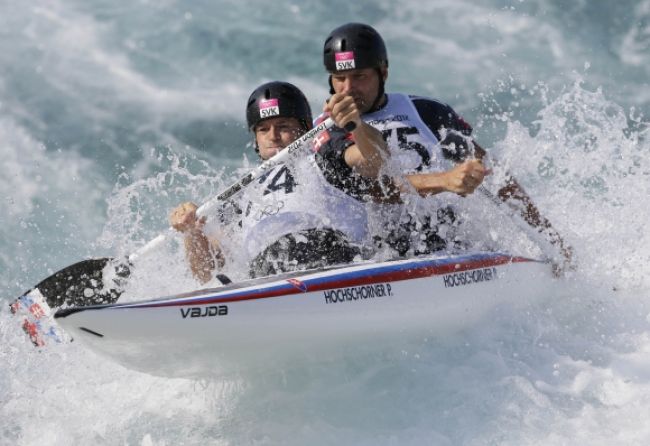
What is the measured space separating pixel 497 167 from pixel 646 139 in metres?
3.79

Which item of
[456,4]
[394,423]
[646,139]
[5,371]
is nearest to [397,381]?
[394,423]

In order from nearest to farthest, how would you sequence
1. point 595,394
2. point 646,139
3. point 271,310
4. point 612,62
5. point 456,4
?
1. point 271,310
2. point 595,394
3. point 646,139
4. point 612,62
5. point 456,4

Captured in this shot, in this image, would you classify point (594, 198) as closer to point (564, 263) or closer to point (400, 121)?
point (564, 263)

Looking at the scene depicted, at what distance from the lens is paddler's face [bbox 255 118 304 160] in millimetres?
4605

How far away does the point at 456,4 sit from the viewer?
9922mm

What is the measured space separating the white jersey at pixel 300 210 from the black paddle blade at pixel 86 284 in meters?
0.78

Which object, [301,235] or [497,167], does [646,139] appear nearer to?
[497,167]

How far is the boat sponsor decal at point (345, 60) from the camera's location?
4191mm

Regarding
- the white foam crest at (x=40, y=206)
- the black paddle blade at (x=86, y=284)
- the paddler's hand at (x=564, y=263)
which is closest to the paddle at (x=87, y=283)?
the black paddle blade at (x=86, y=284)

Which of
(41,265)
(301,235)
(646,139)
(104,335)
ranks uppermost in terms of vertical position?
(646,139)

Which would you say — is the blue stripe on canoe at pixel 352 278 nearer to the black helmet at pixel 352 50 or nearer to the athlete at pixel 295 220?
the athlete at pixel 295 220

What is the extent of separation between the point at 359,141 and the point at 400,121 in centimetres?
67

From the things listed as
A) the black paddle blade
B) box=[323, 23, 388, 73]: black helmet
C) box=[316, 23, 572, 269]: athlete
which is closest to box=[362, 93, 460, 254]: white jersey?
box=[316, 23, 572, 269]: athlete

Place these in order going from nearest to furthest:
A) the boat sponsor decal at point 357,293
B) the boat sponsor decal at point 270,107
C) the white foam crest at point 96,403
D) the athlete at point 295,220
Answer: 1. the white foam crest at point 96,403
2. the boat sponsor decal at point 357,293
3. the athlete at point 295,220
4. the boat sponsor decal at point 270,107
